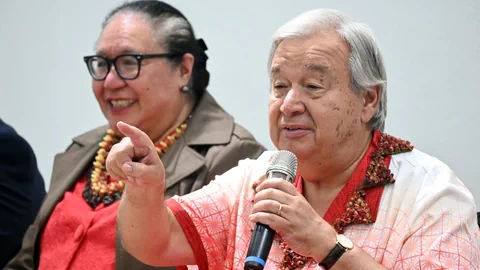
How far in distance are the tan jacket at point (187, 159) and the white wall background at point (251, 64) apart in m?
0.31

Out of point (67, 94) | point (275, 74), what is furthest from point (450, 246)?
point (67, 94)

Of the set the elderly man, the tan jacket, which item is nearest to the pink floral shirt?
the elderly man

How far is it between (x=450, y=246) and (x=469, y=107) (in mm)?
983

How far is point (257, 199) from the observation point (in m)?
1.51

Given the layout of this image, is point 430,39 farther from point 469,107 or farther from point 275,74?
point 275,74

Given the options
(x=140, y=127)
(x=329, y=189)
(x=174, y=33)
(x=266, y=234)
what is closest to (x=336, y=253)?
(x=266, y=234)

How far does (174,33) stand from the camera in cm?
286

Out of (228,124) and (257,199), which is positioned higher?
(257,199)

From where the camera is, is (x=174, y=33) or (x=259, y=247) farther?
(x=174, y=33)

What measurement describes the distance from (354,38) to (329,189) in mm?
391

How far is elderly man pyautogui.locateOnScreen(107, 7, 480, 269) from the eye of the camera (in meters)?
1.71

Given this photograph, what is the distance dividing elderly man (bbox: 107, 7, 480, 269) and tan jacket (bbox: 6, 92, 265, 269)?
0.57 m

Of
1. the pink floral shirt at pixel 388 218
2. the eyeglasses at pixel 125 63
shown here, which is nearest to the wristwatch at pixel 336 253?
the pink floral shirt at pixel 388 218

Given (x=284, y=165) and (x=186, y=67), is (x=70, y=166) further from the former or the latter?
(x=284, y=165)
